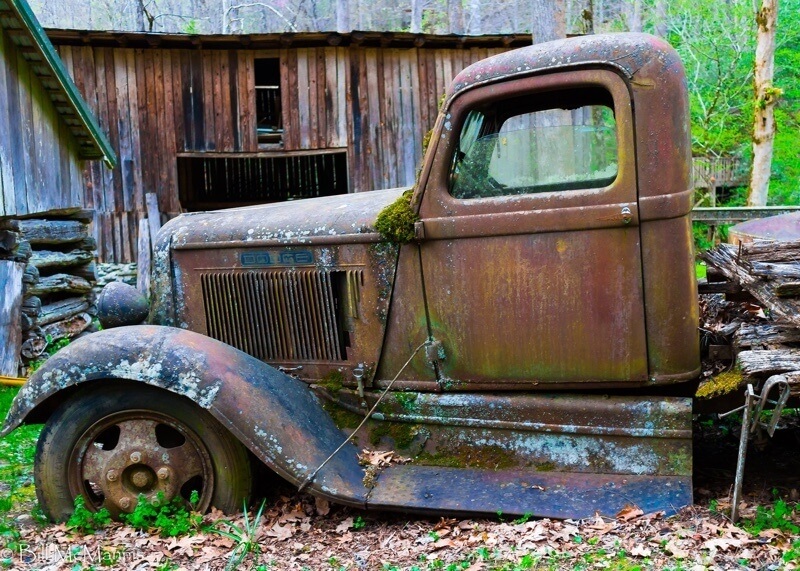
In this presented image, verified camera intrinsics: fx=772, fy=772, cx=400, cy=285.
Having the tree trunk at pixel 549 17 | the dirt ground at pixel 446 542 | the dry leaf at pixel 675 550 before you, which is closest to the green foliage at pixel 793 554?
the dirt ground at pixel 446 542

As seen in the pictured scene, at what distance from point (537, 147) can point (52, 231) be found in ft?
26.7

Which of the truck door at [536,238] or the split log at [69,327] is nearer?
the truck door at [536,238]

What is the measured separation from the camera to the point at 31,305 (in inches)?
356

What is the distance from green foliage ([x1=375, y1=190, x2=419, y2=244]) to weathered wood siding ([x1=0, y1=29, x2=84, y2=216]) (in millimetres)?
5311

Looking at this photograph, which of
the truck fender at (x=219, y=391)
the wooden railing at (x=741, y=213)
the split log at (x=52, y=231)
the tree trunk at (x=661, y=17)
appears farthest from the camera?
the tree trunk at (x=661, y=17)

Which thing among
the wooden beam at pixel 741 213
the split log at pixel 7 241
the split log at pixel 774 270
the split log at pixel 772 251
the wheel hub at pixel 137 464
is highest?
the split log at pixel 7 241

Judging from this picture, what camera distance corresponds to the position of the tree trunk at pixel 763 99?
13477 mm

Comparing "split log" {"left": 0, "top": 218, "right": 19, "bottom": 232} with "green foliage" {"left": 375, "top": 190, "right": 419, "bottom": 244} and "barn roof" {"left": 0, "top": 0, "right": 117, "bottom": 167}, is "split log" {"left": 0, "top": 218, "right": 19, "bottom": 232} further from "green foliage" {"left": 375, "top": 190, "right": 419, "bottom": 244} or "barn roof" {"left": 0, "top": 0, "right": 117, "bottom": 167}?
"green foliage" {"left": 375, "top": 190, "right": 419, "bottom": 244}

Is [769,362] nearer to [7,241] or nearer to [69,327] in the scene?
[7,241]

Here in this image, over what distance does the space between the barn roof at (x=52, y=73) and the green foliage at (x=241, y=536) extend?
602 centimetres

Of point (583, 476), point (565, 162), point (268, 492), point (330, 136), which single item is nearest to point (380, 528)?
point (268, 492)

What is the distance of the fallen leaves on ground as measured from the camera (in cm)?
321

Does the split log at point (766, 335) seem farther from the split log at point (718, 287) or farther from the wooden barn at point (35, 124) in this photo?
the wooden barn at point (35, 124)

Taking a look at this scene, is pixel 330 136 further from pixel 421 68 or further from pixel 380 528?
pixel 380 528
